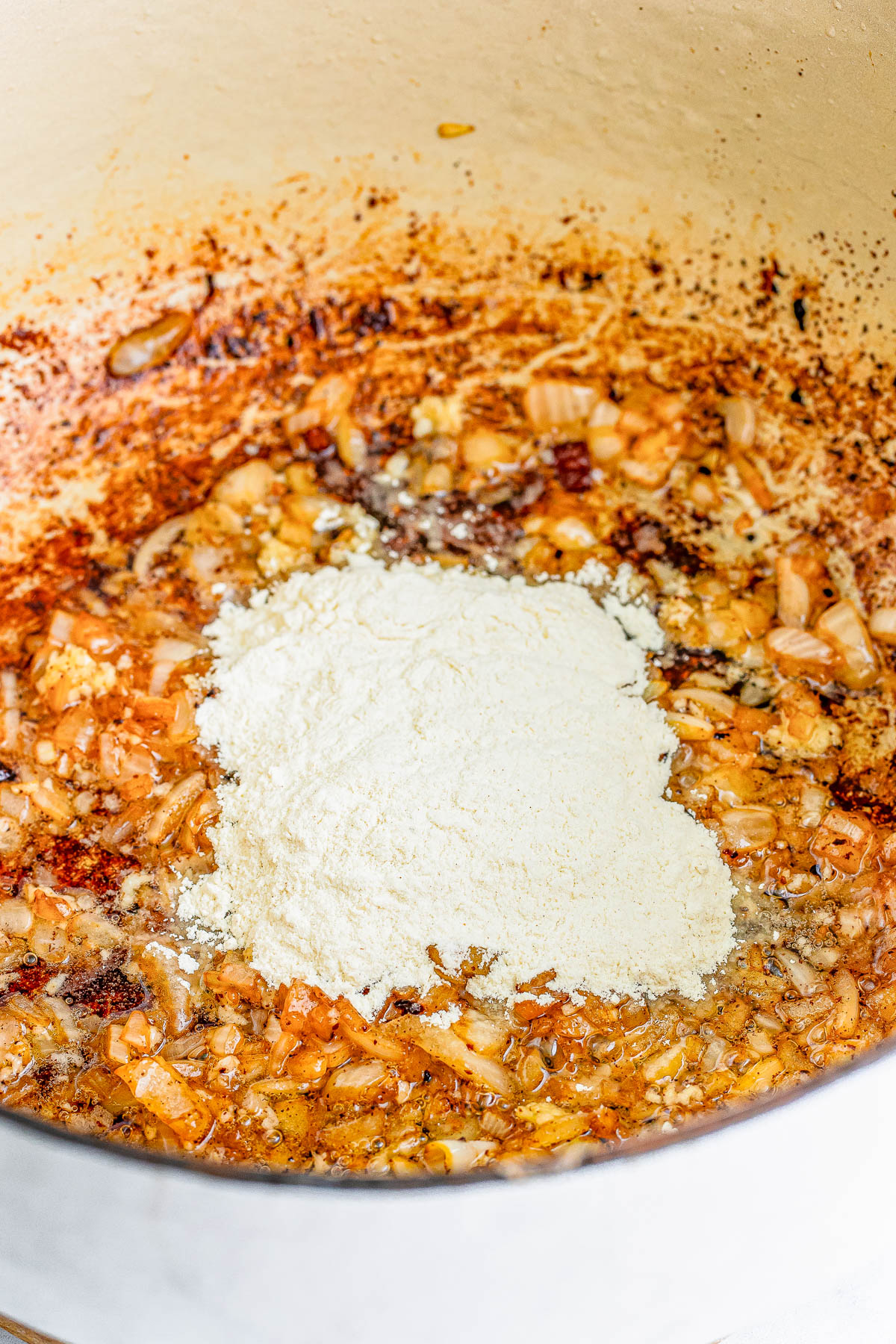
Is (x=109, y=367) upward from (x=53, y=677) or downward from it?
upward

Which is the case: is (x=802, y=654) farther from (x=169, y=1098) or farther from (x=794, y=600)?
(x=169, y=1098)

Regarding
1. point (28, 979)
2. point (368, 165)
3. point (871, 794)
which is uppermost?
point (368, 165)

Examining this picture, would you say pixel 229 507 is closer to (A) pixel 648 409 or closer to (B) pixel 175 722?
(B) pixel 175 722

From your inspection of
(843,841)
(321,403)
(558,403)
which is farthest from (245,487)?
(843,841)

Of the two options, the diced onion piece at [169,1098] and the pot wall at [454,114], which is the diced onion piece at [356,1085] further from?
the pot wall at [454,114]

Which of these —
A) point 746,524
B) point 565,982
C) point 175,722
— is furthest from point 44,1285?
point 746,524

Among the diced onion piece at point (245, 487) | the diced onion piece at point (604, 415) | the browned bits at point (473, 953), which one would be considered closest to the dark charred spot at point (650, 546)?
the browned bits at point (473, 953)
